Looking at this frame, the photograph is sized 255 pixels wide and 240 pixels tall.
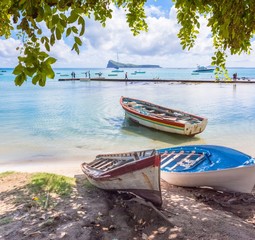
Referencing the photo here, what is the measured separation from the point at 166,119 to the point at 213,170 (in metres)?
8.11

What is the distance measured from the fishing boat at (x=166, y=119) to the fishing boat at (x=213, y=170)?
236 inches

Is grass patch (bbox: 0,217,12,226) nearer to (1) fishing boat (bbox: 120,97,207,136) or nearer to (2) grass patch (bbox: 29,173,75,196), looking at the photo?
(2) grass patch (bbox: 29,173,75,196)

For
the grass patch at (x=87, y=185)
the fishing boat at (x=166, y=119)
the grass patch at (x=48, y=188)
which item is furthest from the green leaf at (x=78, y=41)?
the fishing boat at (x=166, y=119)

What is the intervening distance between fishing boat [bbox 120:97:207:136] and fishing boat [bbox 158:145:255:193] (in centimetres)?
601

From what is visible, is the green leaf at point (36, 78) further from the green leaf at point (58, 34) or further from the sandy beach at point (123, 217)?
the sandy beach at point (123, 217)

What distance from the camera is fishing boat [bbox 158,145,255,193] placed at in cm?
597

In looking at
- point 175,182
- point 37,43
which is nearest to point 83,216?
point 175,182

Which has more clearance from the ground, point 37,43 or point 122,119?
point 37,43

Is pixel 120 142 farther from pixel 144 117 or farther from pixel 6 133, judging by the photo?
pixel 6 133

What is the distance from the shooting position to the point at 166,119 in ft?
46.2

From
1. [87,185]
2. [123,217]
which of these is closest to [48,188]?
[87,185]

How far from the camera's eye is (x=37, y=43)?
1.93m

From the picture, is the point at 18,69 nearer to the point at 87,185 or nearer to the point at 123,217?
the point at 123,217

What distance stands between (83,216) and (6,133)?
465 inches
